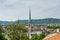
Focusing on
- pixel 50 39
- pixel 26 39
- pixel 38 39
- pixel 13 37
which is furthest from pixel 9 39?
pixel 50 39

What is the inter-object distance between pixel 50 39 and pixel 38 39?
485 centimetres

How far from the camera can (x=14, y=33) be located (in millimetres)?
43375

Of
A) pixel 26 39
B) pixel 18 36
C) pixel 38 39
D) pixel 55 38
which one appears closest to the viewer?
pixel 55 38

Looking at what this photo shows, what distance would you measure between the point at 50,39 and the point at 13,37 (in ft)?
47.5

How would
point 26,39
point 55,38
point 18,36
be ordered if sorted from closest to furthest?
point 55,38
point 26,39
point 18,36

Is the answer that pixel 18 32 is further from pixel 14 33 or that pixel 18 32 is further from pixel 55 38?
pixel 55 38

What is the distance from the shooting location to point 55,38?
3019 cm

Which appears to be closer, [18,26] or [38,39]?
[38,39]

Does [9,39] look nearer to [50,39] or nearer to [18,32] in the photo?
[18,32]

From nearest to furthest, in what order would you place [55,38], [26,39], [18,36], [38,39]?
[55,38] → [38,39] → [26,39] → [18,36]

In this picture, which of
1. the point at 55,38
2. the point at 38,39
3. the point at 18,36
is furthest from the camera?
the point at 18,36

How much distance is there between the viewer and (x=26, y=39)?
41.2 meters

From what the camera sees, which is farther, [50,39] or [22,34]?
[22,34]

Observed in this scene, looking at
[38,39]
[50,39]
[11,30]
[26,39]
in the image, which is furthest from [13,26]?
[50,39]
